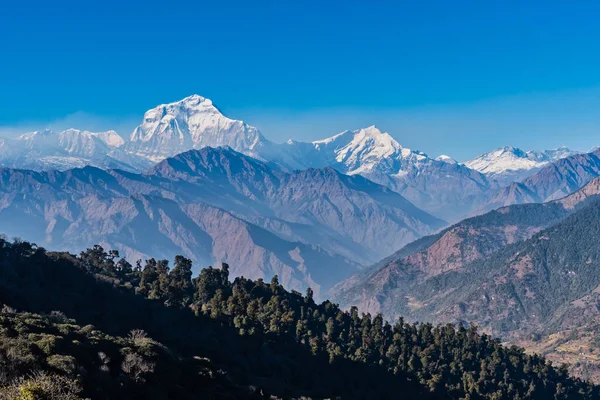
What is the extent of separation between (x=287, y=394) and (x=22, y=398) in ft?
210

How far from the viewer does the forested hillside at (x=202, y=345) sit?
6256 centimetres

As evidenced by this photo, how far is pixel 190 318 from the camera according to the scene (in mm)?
131000

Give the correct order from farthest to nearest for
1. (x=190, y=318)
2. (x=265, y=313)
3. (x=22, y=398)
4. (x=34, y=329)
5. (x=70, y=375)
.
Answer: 1. (x=265, y=313)
2. (x=190, y=318)
3. (x=34, y=329)
4. (x=70, y=375)
5. (x=22, y=398)

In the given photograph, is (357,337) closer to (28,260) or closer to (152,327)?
(152,327)

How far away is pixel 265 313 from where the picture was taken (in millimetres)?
155125

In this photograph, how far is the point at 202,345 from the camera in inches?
4456

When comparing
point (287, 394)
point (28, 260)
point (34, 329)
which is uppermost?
point (28, 260)

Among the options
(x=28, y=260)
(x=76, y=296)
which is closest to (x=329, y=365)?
(x=76, y=296)

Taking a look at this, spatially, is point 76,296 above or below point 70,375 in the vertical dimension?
above

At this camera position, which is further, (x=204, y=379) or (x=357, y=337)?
(x=357, y=337)

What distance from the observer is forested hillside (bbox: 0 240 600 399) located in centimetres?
6256

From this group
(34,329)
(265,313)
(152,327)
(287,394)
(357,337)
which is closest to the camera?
(34,329)

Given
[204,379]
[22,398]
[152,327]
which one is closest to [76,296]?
[152,327]

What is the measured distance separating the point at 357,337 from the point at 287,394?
75483 mm
